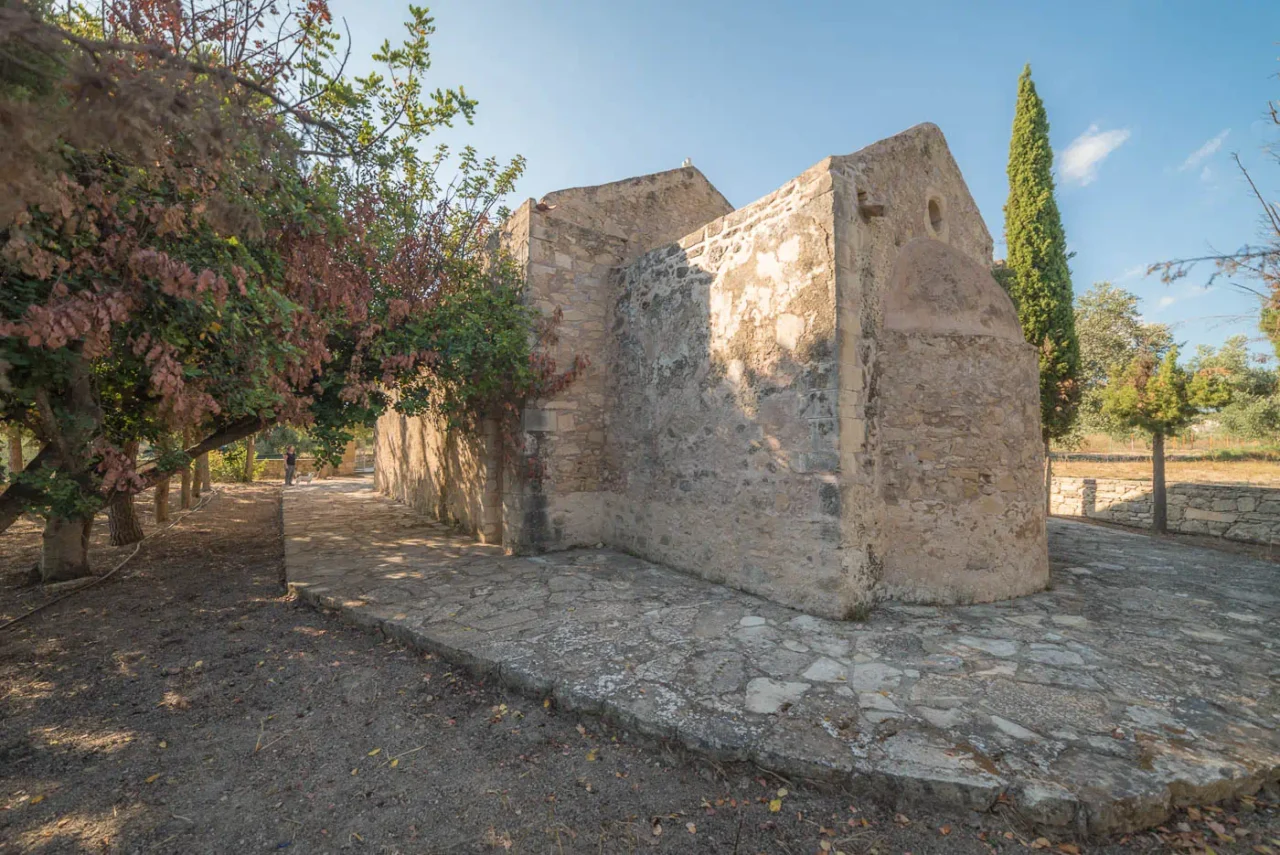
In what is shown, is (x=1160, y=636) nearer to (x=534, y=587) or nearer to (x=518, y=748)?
(x=518, y=748)

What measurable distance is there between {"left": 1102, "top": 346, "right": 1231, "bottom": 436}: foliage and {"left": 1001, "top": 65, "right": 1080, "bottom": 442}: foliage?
3.01 feet

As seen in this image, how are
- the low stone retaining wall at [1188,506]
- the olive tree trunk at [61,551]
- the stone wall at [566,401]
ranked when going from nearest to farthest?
the olive tree trunk at [61,551] < the stone wall at [566,401] < the low stone retaining wall at [1188,506]

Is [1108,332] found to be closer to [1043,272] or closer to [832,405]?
[1043,272]

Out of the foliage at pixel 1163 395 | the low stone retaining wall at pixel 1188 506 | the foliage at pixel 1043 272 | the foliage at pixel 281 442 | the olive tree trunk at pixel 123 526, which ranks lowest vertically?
the low stone retaining wall at pixel 1188 506

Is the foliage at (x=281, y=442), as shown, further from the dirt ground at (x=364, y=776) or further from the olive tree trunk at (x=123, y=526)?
the dirt ground at (x=364, y=776)

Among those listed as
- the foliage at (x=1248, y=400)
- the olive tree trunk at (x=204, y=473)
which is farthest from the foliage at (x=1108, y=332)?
the olive tree trunk at (x=204, y=473)

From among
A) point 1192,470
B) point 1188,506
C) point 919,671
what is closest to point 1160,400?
point 1188,506

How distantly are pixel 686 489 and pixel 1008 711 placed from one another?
3215 millimetres

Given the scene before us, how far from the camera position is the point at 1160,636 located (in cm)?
372

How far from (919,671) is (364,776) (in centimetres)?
313

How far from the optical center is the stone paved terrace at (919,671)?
2.23 meters

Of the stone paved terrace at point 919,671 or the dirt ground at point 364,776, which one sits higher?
the stone paved terrace at point 919,671

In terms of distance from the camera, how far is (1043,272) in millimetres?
9531

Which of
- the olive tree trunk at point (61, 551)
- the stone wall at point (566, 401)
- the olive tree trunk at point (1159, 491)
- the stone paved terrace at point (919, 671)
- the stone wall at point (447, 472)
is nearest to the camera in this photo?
the stone paved terrace at point (919, 671)
